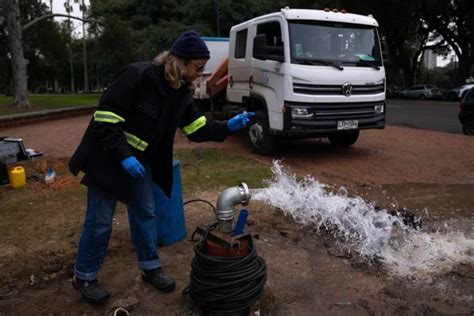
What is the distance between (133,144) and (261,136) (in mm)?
5830

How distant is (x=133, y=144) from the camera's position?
303 cm

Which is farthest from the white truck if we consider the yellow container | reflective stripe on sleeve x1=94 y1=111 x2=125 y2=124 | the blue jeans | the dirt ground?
reflective stripe on sleeve x1=94 y1=111 x2=125 y2=124

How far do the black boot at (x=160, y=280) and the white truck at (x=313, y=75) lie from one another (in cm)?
478

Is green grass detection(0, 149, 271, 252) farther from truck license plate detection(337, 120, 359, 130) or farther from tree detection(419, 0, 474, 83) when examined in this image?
tree detection(419, 0, 474, 83)

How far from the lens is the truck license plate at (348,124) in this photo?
26.3 ft

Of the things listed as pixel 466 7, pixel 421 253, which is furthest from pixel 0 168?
pixel 466 7

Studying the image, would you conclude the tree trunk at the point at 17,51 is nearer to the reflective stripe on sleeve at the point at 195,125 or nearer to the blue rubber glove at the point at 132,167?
the reflective stripe on sleeve at the point at 195,125

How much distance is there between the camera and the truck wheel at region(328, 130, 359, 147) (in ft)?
30.9

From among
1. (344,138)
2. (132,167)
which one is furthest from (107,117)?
(344,138)

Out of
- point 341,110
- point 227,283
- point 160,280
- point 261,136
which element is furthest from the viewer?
point 261,136

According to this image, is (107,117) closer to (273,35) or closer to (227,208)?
(227,208)

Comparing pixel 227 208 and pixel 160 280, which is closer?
pixel 227 208

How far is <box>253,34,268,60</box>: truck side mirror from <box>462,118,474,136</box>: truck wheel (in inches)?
276

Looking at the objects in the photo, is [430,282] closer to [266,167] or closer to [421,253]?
[421,253]
